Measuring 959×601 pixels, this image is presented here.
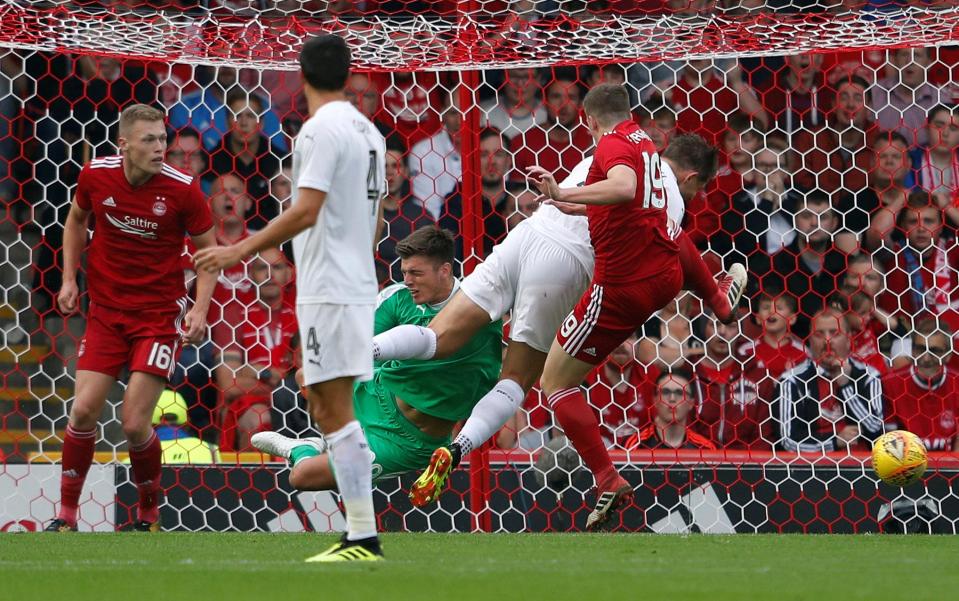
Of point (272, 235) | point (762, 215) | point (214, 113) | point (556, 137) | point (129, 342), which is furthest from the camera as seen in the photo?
point (214, 113)

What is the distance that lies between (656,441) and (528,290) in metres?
2.10

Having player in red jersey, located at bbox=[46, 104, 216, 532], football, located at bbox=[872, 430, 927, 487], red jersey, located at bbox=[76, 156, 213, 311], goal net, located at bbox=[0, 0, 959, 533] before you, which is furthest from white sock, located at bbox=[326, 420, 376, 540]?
goal net, located at bbox=[0, 0, 959, 533]

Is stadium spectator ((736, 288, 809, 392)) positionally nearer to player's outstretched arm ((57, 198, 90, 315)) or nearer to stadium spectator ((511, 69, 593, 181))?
stadium spectator ((511, 69, 593, 181))

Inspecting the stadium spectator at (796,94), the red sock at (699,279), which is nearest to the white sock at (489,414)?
the red sock at (699,279)

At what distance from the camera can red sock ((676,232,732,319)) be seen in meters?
6.74

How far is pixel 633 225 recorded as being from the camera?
20.3ft

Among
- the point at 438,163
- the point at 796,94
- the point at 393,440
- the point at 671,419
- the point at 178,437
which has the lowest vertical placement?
the point at 178,437

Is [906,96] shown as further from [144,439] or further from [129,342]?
[144,439]

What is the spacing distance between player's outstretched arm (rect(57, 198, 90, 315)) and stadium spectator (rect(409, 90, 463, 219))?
8.64ft

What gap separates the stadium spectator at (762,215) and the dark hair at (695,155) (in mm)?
2191

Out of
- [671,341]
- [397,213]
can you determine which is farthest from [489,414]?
[397,213]

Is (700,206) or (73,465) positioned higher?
(700,206)

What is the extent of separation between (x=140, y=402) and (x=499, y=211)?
9.79 ft

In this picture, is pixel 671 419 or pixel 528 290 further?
pixel 671 419
